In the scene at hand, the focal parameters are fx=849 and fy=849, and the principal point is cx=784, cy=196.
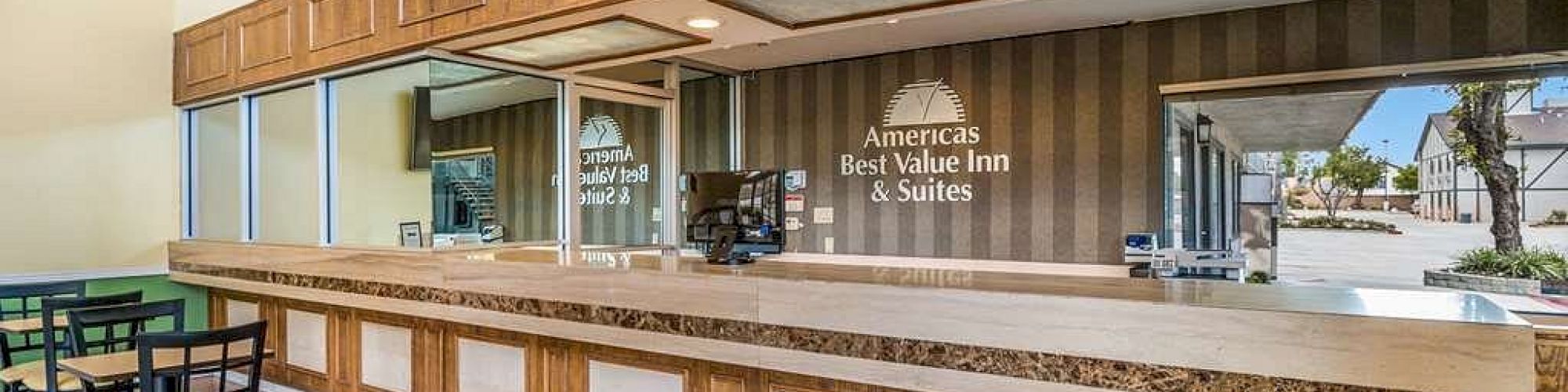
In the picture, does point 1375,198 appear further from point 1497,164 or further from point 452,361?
point 452,361

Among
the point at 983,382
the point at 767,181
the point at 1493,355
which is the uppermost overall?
the point at 767,181

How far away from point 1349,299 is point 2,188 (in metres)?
6.61

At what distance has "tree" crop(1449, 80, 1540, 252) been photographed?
370cm

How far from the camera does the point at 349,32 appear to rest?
13.7ft

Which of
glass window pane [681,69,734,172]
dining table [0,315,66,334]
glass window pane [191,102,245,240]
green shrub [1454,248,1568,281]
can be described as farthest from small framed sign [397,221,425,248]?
green shrub [1454,248,1568,281]

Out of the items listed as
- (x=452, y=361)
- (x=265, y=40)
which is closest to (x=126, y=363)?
(x=452, y=361)

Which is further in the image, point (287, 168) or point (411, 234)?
point (287, 168)

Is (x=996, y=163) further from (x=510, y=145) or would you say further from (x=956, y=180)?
(x=510, y=145)

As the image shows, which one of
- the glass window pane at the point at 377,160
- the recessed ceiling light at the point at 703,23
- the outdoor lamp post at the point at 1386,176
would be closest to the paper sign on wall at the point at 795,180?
the glass window pane at the point at 377,160

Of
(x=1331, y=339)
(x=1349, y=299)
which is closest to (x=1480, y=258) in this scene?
(x=1349, y=299)

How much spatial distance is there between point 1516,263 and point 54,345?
6273 mm

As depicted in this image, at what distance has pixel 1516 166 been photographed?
3.69 meters

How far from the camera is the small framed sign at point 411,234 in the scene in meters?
4.48

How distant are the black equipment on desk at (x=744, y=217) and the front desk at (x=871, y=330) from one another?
0.18 meters
